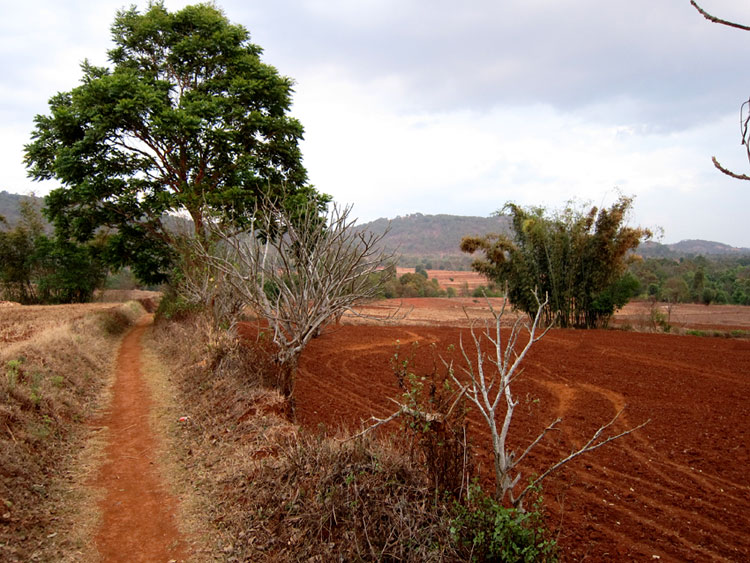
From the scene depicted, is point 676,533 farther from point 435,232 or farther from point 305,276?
point 435,232

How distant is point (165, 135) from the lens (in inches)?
513

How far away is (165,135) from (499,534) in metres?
13.5

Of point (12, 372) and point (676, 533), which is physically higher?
point (12, 372)

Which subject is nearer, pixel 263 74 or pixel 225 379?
pixel 225 379

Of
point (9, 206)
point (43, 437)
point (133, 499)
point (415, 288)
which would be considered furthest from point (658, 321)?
point (9, 206)

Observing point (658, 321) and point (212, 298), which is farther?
point (658, 321)

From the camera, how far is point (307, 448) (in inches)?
174

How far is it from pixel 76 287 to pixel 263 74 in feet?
56.4

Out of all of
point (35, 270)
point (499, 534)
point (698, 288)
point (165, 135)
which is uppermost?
point (165, 135)

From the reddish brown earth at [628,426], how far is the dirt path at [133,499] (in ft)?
7.21

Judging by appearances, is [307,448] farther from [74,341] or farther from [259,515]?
[74,341]

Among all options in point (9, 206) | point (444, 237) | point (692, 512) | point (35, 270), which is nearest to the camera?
point (692, 512)

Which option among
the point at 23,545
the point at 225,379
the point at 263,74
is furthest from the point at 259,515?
the point at 263,74

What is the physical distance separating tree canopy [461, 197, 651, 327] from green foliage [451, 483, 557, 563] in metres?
15.3
